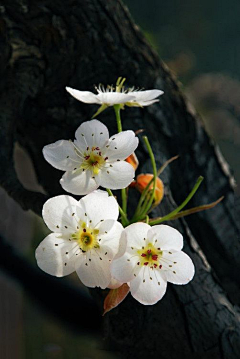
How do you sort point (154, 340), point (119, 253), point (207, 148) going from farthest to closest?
1. point (207, 148)
2. point (154, 340)
3. point (119, 253)

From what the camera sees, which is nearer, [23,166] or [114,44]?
[114,44]

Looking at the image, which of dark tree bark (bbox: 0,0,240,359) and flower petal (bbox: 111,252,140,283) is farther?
dark tree bark (bbox: 0,0,240,359)

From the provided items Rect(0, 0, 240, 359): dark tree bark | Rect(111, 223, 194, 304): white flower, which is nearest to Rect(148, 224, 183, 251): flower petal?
Rect(111, 223, 194, 304): white flower

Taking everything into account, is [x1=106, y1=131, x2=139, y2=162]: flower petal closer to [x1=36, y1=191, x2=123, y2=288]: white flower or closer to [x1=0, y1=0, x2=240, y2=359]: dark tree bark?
[x1=36, y1=191, x2=123, y2=288]: white flower

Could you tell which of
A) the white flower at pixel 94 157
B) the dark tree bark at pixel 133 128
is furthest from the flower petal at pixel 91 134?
the dark tree bark at pixel 133 128

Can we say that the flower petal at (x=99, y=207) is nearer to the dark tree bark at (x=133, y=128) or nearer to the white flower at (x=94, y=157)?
the white flower at (x=94, y=157)

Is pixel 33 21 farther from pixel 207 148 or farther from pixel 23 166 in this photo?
pixel 23 166

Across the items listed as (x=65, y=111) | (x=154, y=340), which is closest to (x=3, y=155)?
(x=65, y=111)
